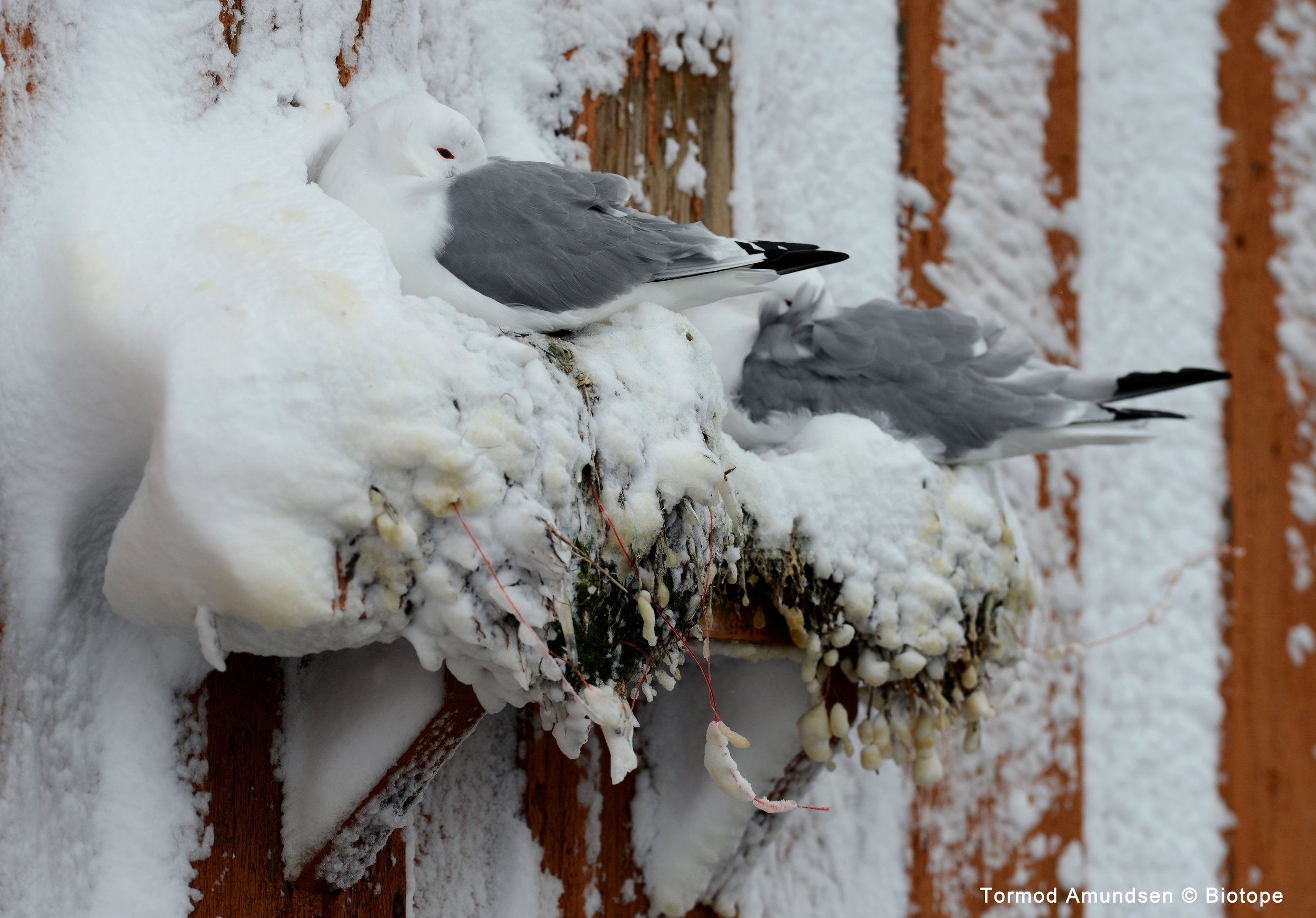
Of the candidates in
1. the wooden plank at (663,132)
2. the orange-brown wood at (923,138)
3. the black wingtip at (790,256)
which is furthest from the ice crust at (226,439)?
the orange-brown wood at (923,138)

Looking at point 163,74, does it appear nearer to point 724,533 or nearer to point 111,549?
point 111,549

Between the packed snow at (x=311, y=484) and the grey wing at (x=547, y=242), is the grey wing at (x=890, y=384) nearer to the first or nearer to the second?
the packed snow at (x=311, y=484)

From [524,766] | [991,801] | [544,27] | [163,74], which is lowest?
[991,801]

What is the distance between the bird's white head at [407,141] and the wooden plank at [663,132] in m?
0.36

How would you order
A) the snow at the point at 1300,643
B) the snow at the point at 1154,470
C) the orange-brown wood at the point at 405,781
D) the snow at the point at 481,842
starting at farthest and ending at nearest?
the snow at the point at 1300,643 → the snow at the point at 1154,470 → the snow at the point at 481,842 → the orange-brown wood at the point at 405,781

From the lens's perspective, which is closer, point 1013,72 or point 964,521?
point 964,521

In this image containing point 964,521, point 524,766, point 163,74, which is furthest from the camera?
point 524,766

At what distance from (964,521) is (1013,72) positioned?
917 mm

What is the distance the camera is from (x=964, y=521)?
103 cm

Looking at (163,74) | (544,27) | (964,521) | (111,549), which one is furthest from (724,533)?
(544,27)

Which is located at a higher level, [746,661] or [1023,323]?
[1023,323]

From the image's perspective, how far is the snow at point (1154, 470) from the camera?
5.57ft

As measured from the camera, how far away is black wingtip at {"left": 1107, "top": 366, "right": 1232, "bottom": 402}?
1062mm

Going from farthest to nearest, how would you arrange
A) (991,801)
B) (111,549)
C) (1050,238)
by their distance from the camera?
(1050,238) → (991,801) → (111,549)
